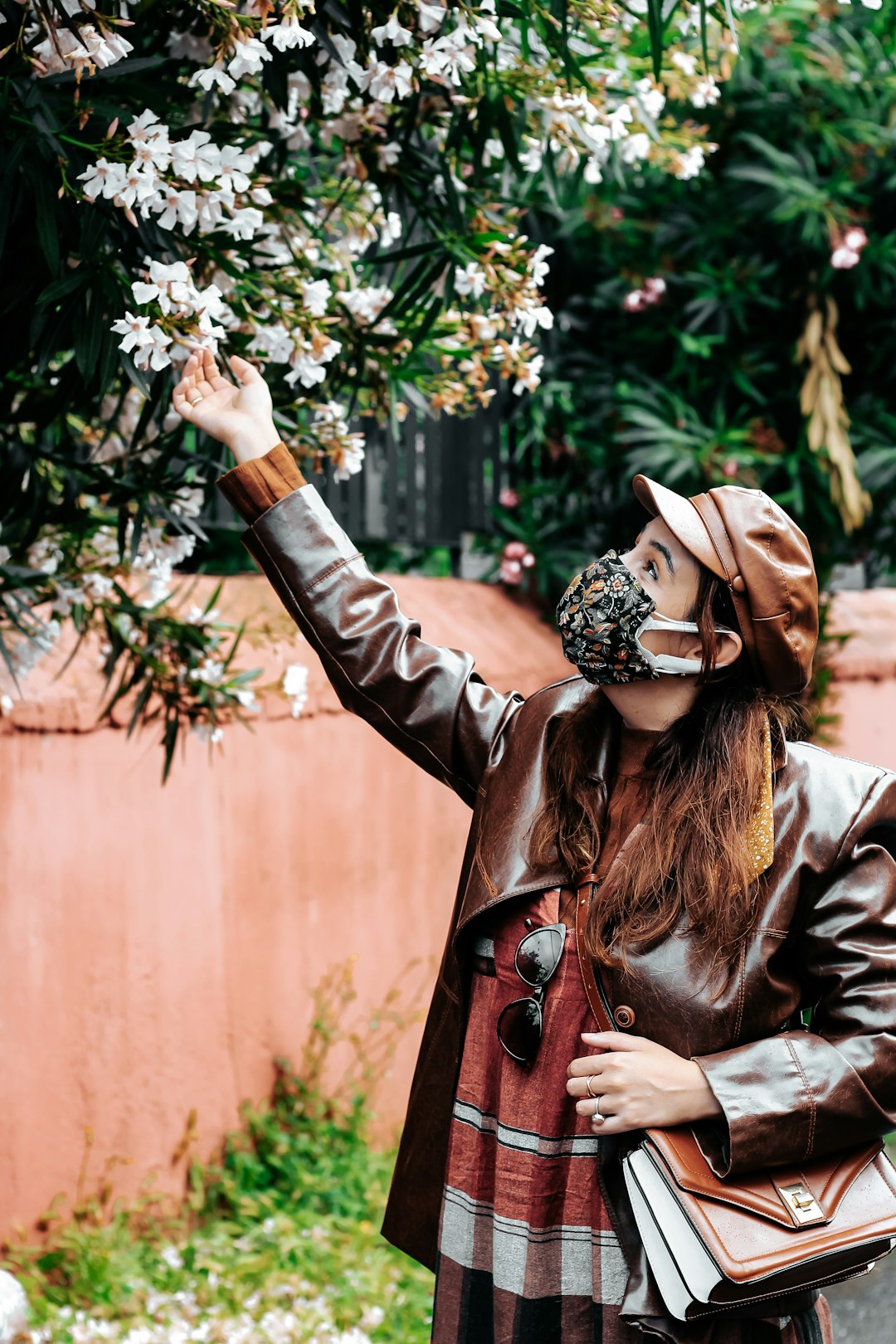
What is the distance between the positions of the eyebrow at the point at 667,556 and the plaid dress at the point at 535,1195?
304 mm

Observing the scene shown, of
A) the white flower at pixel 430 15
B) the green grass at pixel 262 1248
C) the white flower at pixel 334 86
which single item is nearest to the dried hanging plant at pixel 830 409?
→ the green grass at pixel 262 1248

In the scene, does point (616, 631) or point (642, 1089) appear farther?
point (616, 631)

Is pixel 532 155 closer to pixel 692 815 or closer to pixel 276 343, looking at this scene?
A: pixel 276 343

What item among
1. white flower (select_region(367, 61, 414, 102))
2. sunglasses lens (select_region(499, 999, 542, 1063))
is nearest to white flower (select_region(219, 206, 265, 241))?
white flower (select_region(367, 61, 414, 102))

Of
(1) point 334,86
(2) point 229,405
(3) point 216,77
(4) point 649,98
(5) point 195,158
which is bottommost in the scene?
(2) point 229,405

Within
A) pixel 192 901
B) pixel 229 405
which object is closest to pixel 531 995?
pixel 229 405

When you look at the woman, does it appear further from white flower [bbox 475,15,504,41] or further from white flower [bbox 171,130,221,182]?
white flower [bbox 475,15,504,41]

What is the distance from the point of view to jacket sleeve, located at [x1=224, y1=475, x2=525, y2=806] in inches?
79.3

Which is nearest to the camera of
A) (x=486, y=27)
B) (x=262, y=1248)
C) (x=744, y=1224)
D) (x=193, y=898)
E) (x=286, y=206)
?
(x=744, y=1224)

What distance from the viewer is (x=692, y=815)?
6.18ft

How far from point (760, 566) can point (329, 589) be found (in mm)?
623

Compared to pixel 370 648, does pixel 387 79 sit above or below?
above

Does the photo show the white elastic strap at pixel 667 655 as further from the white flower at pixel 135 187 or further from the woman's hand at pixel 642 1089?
the white flower at pixel 135 187

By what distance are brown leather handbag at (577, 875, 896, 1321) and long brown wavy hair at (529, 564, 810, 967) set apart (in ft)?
0.89
